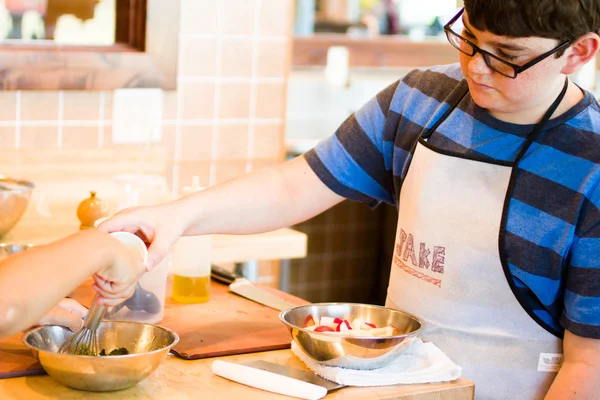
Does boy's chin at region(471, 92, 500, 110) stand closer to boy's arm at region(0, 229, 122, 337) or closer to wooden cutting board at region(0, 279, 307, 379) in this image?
wooden cutting board at region(0, 279, 307, 379)

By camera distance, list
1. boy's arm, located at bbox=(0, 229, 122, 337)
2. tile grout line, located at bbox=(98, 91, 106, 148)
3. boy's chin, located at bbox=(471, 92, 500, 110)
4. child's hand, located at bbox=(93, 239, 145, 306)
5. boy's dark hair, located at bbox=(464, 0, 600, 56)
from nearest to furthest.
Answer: boy's arm, located at bbox=(0, 229, 122, 337) < child's hand, located at bbox=(93, 239, 145, 306) < boy's dark hair, located at bbox=(464, 0, 600, 56) < boy's chin, located at bbox=(471, 92, 500, 110) < tile grout line, located at bbox=(98, 91, 106, 148)

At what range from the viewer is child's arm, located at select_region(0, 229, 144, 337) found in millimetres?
1112

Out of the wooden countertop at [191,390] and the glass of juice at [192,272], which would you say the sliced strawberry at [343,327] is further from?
the glass of juice at [192,272]

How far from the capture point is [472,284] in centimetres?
151

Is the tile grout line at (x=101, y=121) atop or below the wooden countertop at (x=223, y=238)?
atop

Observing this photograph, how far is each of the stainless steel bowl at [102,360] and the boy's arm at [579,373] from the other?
59 centimetres

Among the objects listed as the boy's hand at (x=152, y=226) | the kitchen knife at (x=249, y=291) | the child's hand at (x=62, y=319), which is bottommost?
the kitchen knife at (x=249, y=291)

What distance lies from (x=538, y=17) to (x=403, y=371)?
54cm

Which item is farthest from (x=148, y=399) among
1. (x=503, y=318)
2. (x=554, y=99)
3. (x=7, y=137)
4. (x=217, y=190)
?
(x=7, y=137)

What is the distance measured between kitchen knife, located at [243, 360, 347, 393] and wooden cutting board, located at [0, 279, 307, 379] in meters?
0.08

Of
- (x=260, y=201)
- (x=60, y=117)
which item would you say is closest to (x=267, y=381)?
(x=260, y=201)

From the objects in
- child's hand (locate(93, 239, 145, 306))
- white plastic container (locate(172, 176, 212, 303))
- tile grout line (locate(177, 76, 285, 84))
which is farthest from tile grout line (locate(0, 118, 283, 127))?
child's hand (locate(93, 239, 145, 306))

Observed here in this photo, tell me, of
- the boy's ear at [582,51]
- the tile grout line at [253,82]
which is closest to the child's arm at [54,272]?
the boy's ear at [582,51]

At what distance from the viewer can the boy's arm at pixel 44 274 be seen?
1110 mm
